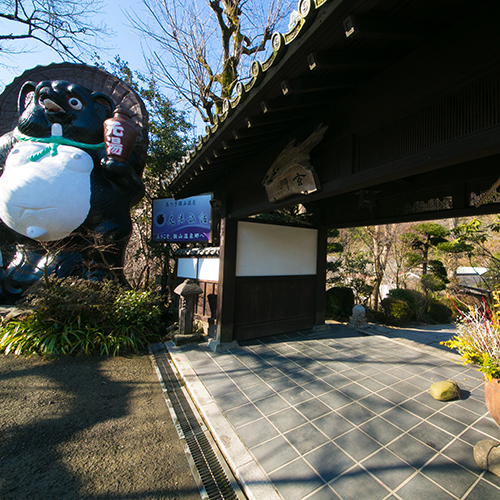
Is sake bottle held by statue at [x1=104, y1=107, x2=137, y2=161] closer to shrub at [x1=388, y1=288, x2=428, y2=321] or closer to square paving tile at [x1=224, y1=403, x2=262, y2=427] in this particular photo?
square paving tile at [x1=224, y1=403, x2=262, y2=427]

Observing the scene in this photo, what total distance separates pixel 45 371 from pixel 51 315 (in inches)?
54.6

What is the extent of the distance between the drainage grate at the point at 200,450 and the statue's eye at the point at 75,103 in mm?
7791

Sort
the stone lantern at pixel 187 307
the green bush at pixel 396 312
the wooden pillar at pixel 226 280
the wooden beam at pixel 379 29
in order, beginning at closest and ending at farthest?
the wooden beam at pixel 379 29 < the wooden pillar at pixel 226 280 < the stone lantern at pixel 187 307 < the green bush at pixel 396 312

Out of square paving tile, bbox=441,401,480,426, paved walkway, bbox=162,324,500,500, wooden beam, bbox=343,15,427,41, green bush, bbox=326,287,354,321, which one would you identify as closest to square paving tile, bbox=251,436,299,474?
paved walkway, bbox=162,324,500,500

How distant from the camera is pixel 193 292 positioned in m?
5.83

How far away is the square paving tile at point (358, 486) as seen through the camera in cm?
219

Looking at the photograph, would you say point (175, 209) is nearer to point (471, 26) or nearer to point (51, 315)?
point (51, 315)

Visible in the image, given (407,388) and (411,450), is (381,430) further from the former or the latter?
(407,388)

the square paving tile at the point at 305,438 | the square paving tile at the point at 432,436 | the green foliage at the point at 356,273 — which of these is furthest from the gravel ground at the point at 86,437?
the green foliage at the point at 356,273

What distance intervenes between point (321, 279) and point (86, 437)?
19.6 ft

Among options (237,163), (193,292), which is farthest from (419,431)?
(237,163)

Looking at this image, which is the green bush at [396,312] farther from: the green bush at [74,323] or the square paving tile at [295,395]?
the green bush at [74,323]

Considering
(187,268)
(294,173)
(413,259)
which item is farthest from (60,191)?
(413,259)

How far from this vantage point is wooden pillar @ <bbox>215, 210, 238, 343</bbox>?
5559 mm
